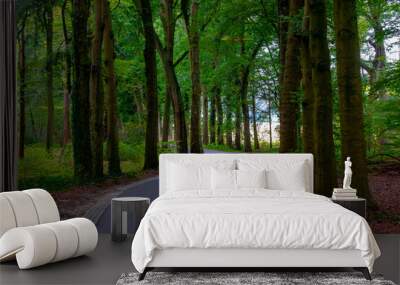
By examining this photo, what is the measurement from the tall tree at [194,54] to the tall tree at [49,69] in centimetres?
170

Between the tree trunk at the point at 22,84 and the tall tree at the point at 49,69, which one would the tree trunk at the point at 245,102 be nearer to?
the tall tree at the point at 49,69

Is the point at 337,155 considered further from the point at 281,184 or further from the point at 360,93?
the point at 281,184

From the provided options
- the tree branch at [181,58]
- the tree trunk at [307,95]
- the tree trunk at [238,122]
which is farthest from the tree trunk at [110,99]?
the tree trunk at [307,95]

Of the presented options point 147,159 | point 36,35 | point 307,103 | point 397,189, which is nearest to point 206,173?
point 147,159

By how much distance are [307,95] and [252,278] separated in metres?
3.25

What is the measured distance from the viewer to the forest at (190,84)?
275 inches

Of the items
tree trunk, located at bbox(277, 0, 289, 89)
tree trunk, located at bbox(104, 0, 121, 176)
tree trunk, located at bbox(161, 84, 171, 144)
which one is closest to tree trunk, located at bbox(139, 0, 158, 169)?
Result: tree trunk, located at bbox(161, 84, 171, 144)

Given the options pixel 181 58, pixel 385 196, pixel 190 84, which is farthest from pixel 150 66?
pixel 385 196

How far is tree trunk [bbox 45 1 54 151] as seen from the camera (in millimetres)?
7093

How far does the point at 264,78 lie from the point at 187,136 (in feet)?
3.99

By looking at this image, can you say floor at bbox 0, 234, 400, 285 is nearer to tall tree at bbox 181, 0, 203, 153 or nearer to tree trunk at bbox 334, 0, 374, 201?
tree trunk at bbox 334, 0, 374, 201

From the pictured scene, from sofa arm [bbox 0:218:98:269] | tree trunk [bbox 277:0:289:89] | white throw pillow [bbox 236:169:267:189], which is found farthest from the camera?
tree trunk [bbox 277:0:289:89]

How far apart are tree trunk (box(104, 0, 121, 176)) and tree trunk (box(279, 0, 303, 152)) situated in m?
2.09

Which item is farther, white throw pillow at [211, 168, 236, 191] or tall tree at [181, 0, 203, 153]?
tall tree at [181, 0, 203, 153]
